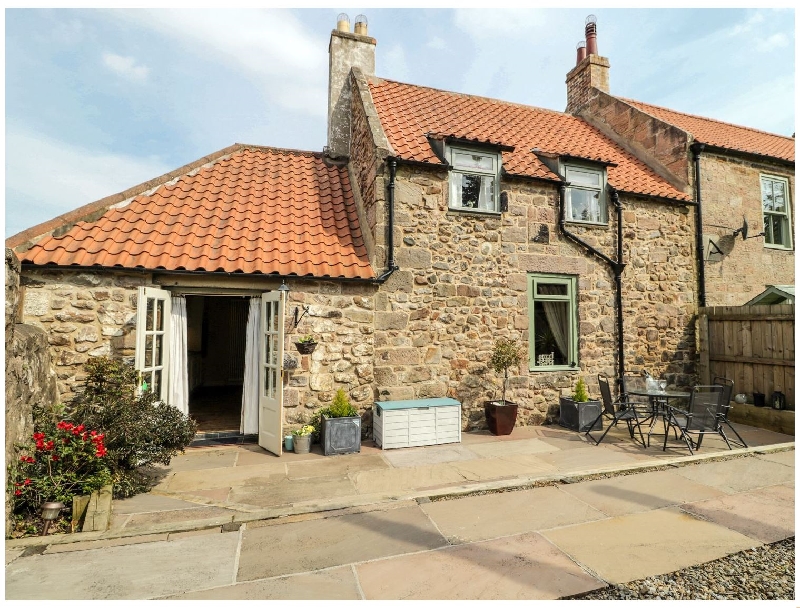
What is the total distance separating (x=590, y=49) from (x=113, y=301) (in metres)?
13.9

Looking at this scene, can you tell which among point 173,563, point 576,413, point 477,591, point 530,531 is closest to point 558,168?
point 576,413

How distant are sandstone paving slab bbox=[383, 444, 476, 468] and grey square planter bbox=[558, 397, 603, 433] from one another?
2.10 metres

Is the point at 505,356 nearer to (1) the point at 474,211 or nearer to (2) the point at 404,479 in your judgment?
(1) the point at 474,211

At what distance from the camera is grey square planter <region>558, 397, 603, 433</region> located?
24.9 ft

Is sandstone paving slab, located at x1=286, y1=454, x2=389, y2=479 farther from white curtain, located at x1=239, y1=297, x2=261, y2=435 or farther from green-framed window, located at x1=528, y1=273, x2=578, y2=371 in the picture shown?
green-framed window, located at x1=528, y1=273, x2=578, y2=371

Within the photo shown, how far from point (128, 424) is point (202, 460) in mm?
1655

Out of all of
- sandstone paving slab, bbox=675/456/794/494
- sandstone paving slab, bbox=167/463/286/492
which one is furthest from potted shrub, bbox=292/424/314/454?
sandstone paving slab, bbox=675/456/794/494

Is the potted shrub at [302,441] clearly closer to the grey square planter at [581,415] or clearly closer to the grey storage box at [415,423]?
the grey storage box at [415,423]

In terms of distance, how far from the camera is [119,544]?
3668 mm

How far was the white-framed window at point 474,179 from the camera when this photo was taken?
7.87 m

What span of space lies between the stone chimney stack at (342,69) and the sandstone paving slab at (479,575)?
881cm

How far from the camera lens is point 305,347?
6.60 m

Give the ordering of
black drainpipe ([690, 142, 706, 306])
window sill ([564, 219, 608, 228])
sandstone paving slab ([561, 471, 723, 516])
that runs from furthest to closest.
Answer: black drainpipe ([690, 142, 706, 306]) → window sill ([564, 219, 608, 228]) → sandstone paving slab ([561, 471, 723, 516])

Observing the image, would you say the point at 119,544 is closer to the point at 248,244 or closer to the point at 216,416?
the point at 248,244
